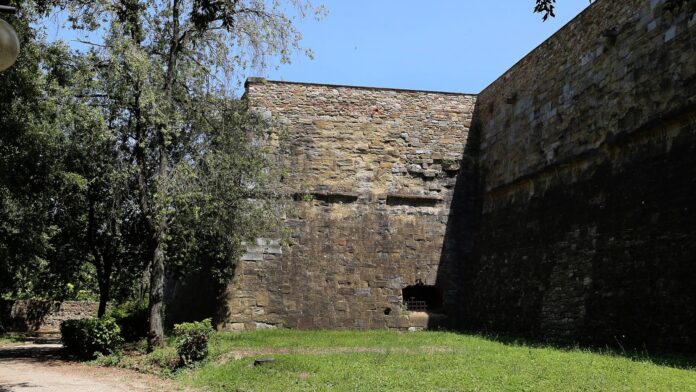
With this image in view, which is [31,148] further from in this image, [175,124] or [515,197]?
[515,197]

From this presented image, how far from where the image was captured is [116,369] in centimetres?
1059

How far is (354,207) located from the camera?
599 inches

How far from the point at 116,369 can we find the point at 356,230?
6.43 meters

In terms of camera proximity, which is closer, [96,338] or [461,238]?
[96,338]

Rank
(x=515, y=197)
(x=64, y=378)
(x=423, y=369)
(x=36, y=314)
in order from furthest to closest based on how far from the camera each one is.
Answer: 1. (x=36, y=314)
2. (x=515, y=197)
3. (x=64, y=378)
4. (x=423, y=369)

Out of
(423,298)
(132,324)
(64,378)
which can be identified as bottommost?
(64,378)

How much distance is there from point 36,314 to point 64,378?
15102 mm

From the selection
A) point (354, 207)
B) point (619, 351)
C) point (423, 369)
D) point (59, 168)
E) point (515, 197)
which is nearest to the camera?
point (423, 369)

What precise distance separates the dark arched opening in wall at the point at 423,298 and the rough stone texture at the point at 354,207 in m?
0.28

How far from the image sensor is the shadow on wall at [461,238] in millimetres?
15281

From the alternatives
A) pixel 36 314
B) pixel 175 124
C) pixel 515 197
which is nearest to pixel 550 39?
pixel 515 197

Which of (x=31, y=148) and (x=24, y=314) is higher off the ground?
(x=31, y=148)

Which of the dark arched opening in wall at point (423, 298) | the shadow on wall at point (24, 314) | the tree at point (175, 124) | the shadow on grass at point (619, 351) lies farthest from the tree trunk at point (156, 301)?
the shadow on wall at point (24, 314)

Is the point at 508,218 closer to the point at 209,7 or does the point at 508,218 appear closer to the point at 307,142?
the point at 307,142
